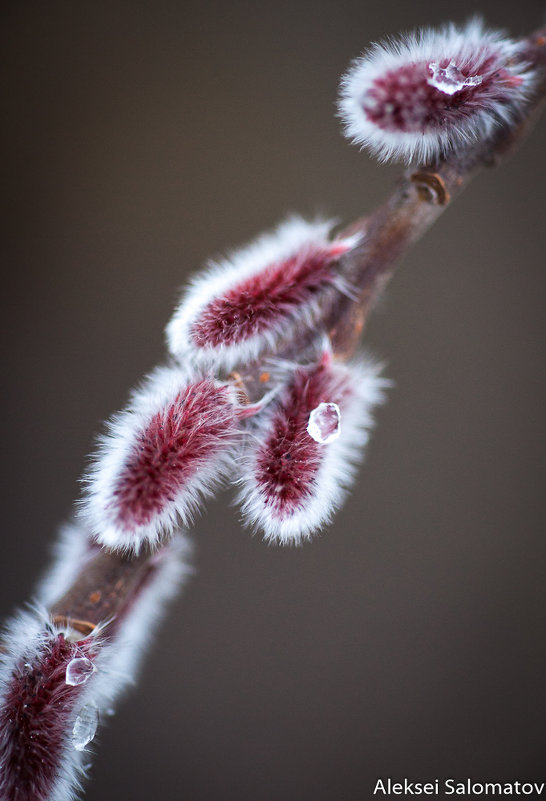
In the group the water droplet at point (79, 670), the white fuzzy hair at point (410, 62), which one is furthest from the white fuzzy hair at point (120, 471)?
the white fuzzy hair at point (410, 62)

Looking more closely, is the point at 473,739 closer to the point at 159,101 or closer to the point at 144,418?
the point at 144,418

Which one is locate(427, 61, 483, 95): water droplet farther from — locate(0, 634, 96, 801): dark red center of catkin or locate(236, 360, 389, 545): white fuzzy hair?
locate(0, 634, 96, 801): dark red center of catkin

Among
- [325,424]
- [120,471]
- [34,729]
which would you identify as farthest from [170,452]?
[34,729]

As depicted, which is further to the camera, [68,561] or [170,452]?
[68,561]

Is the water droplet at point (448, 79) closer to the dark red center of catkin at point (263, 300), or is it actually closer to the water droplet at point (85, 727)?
the dark red center of catkin at point (263, 300)

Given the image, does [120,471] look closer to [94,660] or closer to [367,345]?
[94,660]

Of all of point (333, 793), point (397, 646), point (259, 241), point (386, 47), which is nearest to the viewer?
point (386, 47)

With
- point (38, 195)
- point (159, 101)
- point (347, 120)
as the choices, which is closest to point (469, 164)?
point (347, 120)

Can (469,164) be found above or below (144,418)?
above
